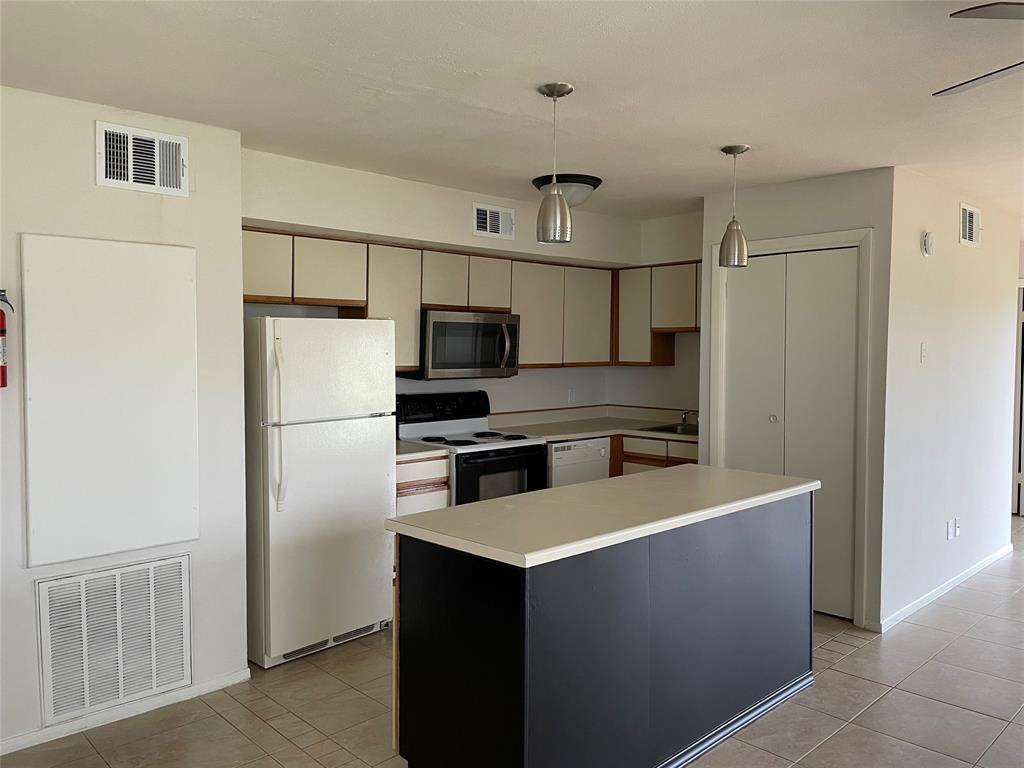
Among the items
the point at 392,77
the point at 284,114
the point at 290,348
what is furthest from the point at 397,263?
the point at 392,77

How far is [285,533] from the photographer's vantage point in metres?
3.67

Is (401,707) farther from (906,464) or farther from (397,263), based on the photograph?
(906,464)

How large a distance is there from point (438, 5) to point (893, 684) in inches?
133

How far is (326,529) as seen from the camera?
3.84m

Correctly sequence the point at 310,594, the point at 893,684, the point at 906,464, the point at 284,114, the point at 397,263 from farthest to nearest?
the point at 397,263 → the point at 906,464 → the point at 310,594 → the point at 893,684 → the point at 284,114

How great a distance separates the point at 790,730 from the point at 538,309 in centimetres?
320

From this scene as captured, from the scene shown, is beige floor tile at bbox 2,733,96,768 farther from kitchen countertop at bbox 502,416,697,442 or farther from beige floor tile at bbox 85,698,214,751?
kitchen countertop at bbox 502,416,697,442

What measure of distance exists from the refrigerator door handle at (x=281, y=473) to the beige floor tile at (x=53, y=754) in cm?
118

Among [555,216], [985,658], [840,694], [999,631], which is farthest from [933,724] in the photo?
[555,216]

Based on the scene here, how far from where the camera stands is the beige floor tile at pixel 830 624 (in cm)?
420

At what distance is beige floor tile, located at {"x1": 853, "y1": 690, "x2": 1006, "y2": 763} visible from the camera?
2984mm

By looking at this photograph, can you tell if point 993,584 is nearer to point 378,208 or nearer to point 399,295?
point 399,295

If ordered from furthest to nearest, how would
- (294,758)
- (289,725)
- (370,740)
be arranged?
(289,725) < (370,740) < (294,758)

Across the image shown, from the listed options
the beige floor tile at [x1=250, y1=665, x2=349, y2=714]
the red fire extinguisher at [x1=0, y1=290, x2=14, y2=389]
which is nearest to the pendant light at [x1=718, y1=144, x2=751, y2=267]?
the beige floor tile at [x1=250, y1=665, x2=349, y2=714]
